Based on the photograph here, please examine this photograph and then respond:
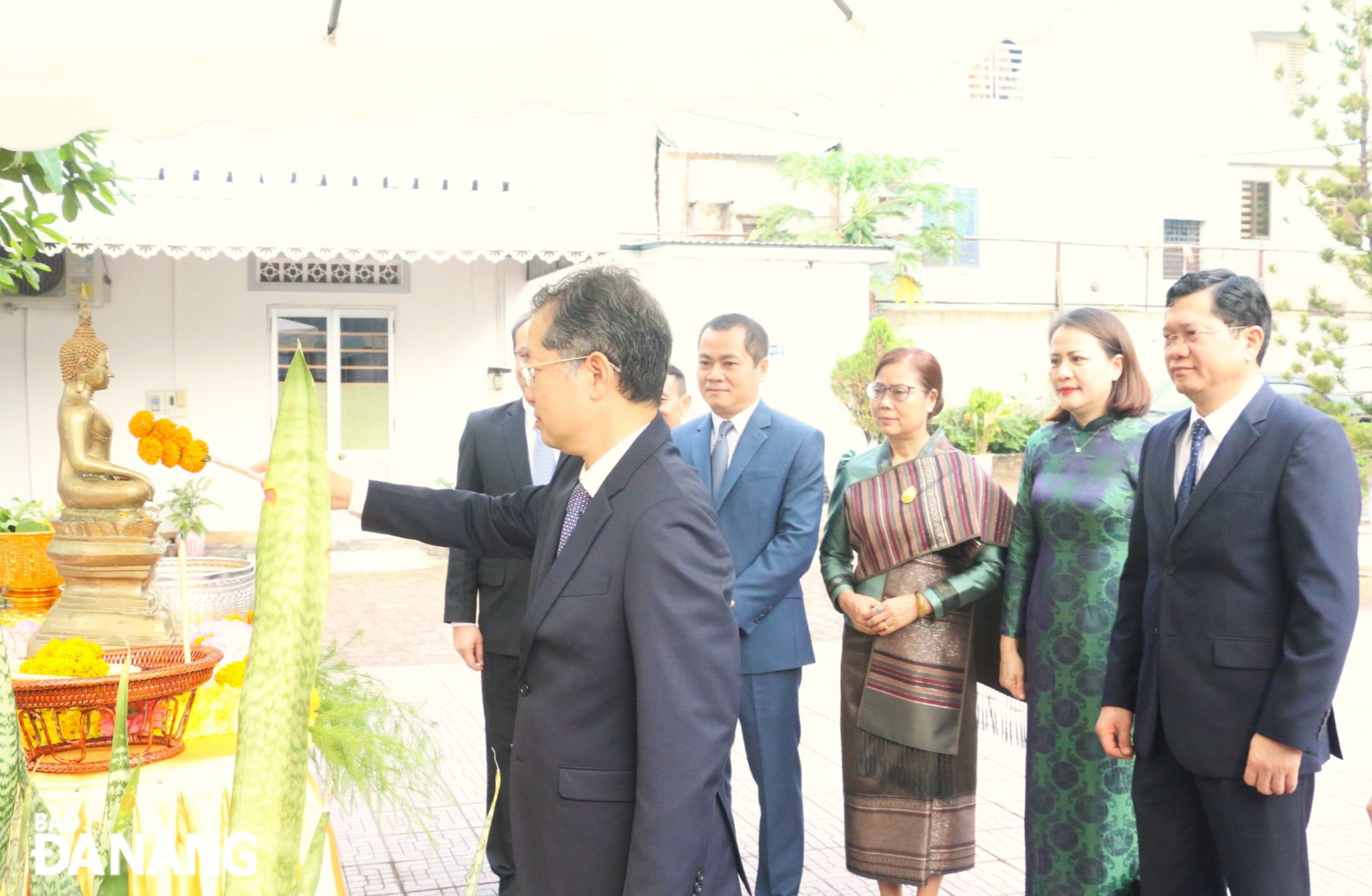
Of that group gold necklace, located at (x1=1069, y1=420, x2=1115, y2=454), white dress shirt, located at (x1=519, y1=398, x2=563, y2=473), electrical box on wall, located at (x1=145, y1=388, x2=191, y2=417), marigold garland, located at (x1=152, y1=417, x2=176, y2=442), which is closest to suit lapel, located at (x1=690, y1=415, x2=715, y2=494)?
white dress shirt, located at (x1=519, y1=398, x2=563, y2=473)

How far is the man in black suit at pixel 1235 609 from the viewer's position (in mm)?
2672

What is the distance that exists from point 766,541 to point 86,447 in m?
2.05

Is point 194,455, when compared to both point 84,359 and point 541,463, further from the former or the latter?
point 541,463

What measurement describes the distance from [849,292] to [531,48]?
12007 mm

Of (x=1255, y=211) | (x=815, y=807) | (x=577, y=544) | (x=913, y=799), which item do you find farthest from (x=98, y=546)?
(x=1255, y=211)

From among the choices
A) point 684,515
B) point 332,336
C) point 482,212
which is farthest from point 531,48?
point 332,336

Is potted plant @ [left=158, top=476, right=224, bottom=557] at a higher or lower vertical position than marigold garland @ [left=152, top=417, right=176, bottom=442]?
lower

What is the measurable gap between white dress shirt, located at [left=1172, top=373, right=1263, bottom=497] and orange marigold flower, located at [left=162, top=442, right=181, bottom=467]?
2232mm

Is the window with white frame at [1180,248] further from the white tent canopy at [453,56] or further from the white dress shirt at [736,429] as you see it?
the white tent canopy at [453,56]

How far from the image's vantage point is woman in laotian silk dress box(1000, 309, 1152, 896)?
351cm

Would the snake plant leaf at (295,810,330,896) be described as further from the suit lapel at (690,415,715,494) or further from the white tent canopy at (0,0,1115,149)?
the suit lapel at (690,415,715,494)

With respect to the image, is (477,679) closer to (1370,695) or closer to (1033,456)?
(1033,456)

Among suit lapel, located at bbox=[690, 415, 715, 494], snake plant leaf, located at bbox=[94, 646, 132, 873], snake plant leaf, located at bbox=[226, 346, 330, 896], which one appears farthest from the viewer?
suit lapel, located at bbox=[690, 415, 715, 494]

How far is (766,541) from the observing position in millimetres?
4035
